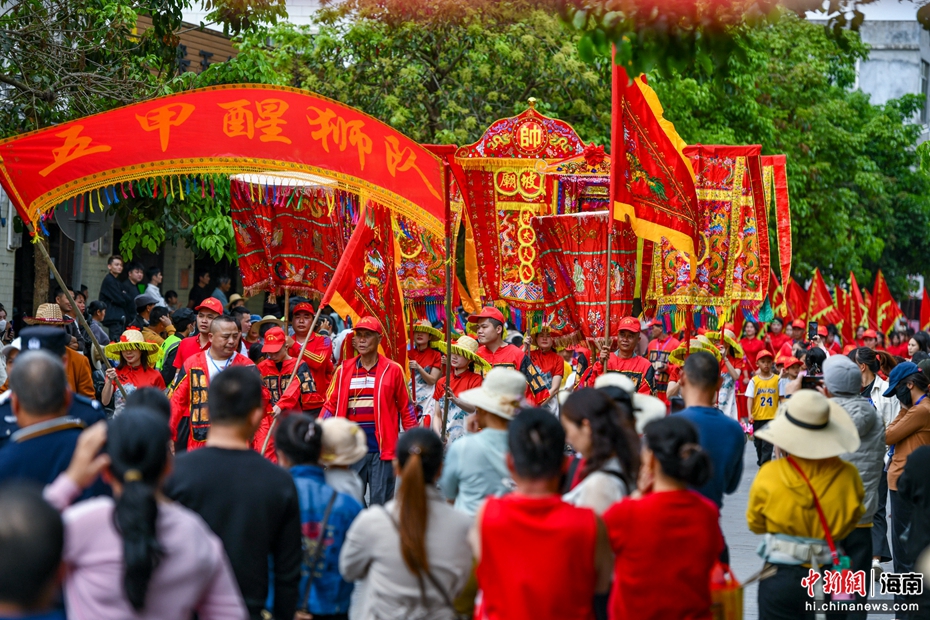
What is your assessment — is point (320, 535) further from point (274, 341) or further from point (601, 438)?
point (274, 341)

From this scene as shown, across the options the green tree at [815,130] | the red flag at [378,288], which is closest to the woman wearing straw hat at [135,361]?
the red flag at [378,288]

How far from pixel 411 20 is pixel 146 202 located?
8568mm

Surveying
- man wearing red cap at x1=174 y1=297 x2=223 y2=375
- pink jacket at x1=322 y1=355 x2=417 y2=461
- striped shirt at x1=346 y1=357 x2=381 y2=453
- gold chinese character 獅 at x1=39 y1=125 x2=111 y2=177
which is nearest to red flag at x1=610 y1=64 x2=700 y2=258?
pink jacket at x1=322 y1=355 x2=417 y2=461

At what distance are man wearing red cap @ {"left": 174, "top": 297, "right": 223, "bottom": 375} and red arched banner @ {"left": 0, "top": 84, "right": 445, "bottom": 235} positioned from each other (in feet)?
6.19

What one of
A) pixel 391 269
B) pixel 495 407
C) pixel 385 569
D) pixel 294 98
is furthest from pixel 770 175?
pixel 385 569

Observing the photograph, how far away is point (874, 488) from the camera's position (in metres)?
7.23

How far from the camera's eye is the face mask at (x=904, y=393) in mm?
8195

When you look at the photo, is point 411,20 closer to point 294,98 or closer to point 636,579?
point 294,98

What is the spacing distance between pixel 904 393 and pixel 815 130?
2277cm

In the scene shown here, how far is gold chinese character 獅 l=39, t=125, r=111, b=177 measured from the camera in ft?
25.6

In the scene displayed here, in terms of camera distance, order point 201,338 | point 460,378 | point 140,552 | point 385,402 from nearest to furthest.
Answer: point 140,552
point 385,402
point 201,338
point 460,378

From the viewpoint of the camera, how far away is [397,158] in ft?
28.8

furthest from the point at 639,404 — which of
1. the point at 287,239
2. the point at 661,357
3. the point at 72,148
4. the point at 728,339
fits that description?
the point at 728,339

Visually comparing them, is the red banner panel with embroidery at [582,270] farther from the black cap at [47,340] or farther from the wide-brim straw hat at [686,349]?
the black cap at [47,340]
